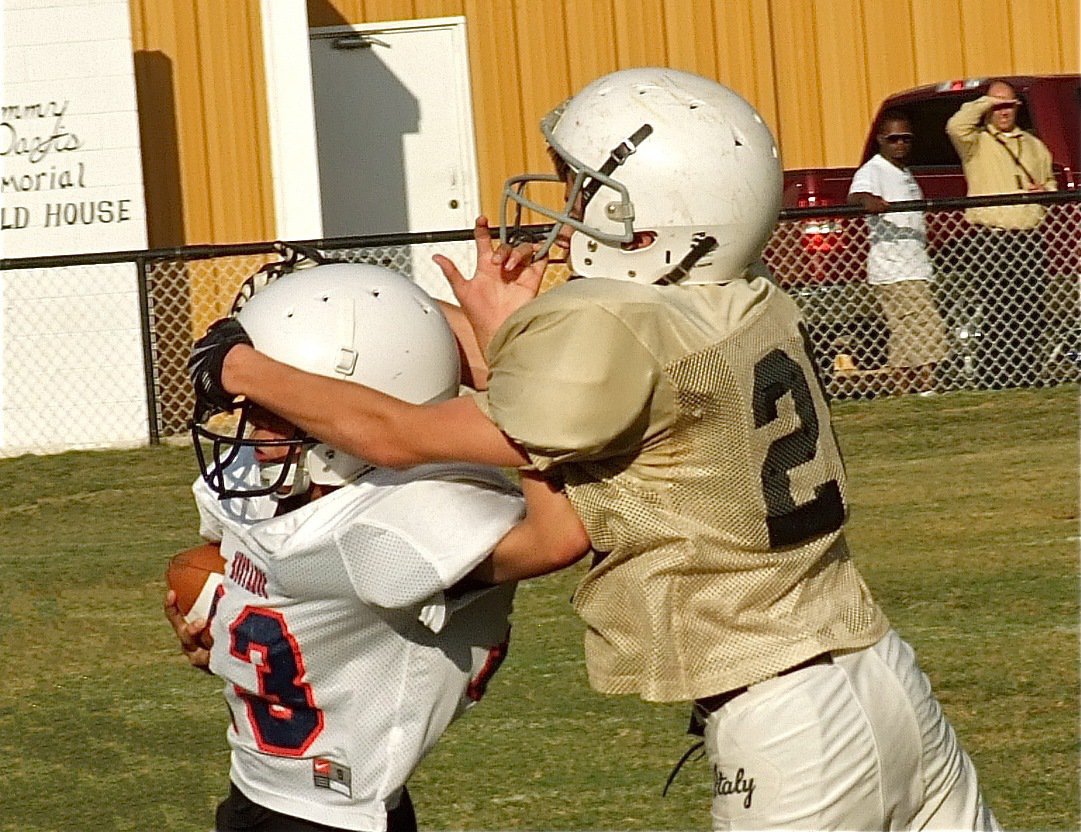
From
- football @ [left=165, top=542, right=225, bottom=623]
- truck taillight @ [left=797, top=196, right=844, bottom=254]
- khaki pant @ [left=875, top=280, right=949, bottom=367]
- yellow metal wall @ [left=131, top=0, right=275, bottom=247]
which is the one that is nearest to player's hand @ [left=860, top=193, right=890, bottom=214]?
truck taillight @ [left=797, top=196, right=844, bottom=254]

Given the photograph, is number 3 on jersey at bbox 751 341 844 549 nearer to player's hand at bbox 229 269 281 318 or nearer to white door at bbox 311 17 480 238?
player's hand at bbox 229 269 281 318

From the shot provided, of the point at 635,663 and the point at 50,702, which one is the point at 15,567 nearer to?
the point at 50,702

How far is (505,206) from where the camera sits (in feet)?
10.7

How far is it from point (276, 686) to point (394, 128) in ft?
41.3

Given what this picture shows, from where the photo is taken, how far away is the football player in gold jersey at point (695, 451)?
286 cm

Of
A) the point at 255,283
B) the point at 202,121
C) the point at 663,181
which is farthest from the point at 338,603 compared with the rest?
the point at 202,121

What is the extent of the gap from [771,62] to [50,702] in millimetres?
9733

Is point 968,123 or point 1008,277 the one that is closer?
point 1008,277

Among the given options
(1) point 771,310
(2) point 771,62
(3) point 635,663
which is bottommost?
(3) point 635,663

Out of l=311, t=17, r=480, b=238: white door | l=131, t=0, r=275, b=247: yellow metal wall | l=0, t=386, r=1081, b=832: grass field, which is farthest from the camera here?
l=311, t=17, r=480, b=238: white door

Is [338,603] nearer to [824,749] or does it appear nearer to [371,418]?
[371,418]

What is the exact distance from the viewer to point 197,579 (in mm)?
3455

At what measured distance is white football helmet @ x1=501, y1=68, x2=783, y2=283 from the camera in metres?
3.01

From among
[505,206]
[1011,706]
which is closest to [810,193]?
[1011,706]
